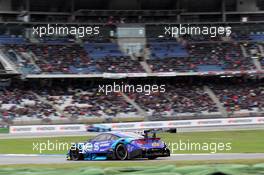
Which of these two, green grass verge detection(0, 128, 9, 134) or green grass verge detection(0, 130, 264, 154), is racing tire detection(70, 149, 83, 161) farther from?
green grass verge detection(0, 128, 9, 134)

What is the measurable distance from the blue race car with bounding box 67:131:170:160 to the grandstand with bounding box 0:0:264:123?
28.4 metres

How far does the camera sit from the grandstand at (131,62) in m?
50.9

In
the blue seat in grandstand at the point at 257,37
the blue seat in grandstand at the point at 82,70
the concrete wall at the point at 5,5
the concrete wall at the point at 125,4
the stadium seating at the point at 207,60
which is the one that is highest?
the concrete wall at the point at 125,4

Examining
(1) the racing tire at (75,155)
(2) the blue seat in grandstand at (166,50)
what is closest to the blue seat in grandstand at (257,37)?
(2) the blue seat in grandstand at (166,50)

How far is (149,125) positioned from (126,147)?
87.8 ft

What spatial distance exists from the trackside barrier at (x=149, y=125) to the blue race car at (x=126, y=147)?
24.5 metres

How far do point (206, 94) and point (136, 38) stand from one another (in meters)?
9.69

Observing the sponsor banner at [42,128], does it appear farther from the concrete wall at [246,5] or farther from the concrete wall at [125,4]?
the concrete wall at [246,5]

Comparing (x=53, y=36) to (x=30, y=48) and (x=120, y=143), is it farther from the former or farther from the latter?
(x=120, y=143)

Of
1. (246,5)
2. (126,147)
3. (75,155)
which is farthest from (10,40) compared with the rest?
(126,147)

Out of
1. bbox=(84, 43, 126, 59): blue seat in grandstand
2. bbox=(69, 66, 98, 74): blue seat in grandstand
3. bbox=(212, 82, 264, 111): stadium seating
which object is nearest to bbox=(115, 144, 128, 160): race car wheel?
bbox=(212, 82, 264, 111): stadium seating

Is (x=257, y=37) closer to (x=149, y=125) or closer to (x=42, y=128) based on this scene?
(x=149, y=125)

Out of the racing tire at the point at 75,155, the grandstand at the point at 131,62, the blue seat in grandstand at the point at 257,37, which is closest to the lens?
the racing tire at the point at 75,155

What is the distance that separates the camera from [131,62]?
56.8m
